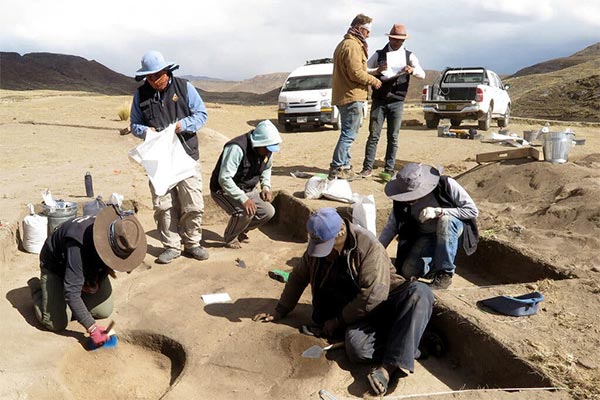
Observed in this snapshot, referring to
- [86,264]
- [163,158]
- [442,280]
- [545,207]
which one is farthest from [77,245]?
[545,207]

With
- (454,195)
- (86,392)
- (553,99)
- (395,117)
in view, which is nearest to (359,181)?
(395,117)

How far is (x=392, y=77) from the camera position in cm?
682

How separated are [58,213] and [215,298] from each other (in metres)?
2.01

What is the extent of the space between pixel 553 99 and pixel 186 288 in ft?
71.9

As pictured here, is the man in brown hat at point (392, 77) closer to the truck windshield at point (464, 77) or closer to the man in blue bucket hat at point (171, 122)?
the man in blue bucket hat at point (171, 122)

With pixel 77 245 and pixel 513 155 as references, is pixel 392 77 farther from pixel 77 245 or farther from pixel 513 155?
pixel 77 245

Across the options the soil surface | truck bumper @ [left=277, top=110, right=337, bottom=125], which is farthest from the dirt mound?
truck bumper @ [left=277, top=110, right=337, bottom=125]

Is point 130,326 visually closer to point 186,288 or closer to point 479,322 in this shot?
point 186,288

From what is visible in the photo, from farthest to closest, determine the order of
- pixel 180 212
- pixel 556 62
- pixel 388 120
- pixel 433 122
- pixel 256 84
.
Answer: pixel 256 84 → pixel 556 62 → pixel 433 122 → pixel 388 120 → pixel 180 212

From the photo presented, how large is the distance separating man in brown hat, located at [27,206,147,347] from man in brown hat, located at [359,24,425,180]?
13.5ft

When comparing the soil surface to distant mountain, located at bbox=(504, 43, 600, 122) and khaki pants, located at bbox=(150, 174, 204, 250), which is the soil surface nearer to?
khaki pants, located at bbox=(150, 174, 204, 250)

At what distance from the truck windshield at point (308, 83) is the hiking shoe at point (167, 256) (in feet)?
33.9

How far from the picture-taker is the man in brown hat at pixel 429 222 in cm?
414

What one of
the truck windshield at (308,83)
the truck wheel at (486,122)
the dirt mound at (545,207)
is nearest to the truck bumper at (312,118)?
the truck windshield at (308,83)
